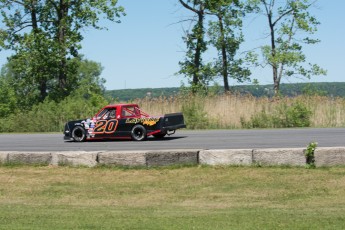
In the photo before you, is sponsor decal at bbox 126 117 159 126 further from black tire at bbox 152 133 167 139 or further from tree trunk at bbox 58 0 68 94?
tree trunk at bbox 58 0 68 94

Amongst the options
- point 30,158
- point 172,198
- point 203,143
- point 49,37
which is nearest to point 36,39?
point 49,37

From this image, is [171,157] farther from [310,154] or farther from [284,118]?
[284,118]

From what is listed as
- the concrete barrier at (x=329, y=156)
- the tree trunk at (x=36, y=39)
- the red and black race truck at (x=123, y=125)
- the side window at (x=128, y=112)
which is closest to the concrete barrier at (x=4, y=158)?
the red and black race truck at (x=123, y=125)

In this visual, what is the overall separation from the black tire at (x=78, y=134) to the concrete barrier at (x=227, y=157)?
873 centimetres

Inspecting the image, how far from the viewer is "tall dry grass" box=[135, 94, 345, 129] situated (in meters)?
26.3

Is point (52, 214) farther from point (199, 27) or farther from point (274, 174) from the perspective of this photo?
point (199, 27)

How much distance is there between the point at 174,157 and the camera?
46.8ft

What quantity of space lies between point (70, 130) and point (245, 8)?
23.4m

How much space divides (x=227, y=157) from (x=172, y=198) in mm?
2594

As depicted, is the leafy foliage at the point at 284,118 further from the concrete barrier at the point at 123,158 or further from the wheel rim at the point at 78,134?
the concrete barrier at the point at 123,158

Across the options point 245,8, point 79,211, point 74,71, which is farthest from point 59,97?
point 79,211

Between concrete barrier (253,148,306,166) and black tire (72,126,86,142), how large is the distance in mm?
9631


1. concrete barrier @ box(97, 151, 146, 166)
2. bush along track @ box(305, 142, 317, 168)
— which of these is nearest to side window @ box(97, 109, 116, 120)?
concrete barrier @ box(97, 151, 146, 166)

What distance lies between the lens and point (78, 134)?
2211 centimetres
